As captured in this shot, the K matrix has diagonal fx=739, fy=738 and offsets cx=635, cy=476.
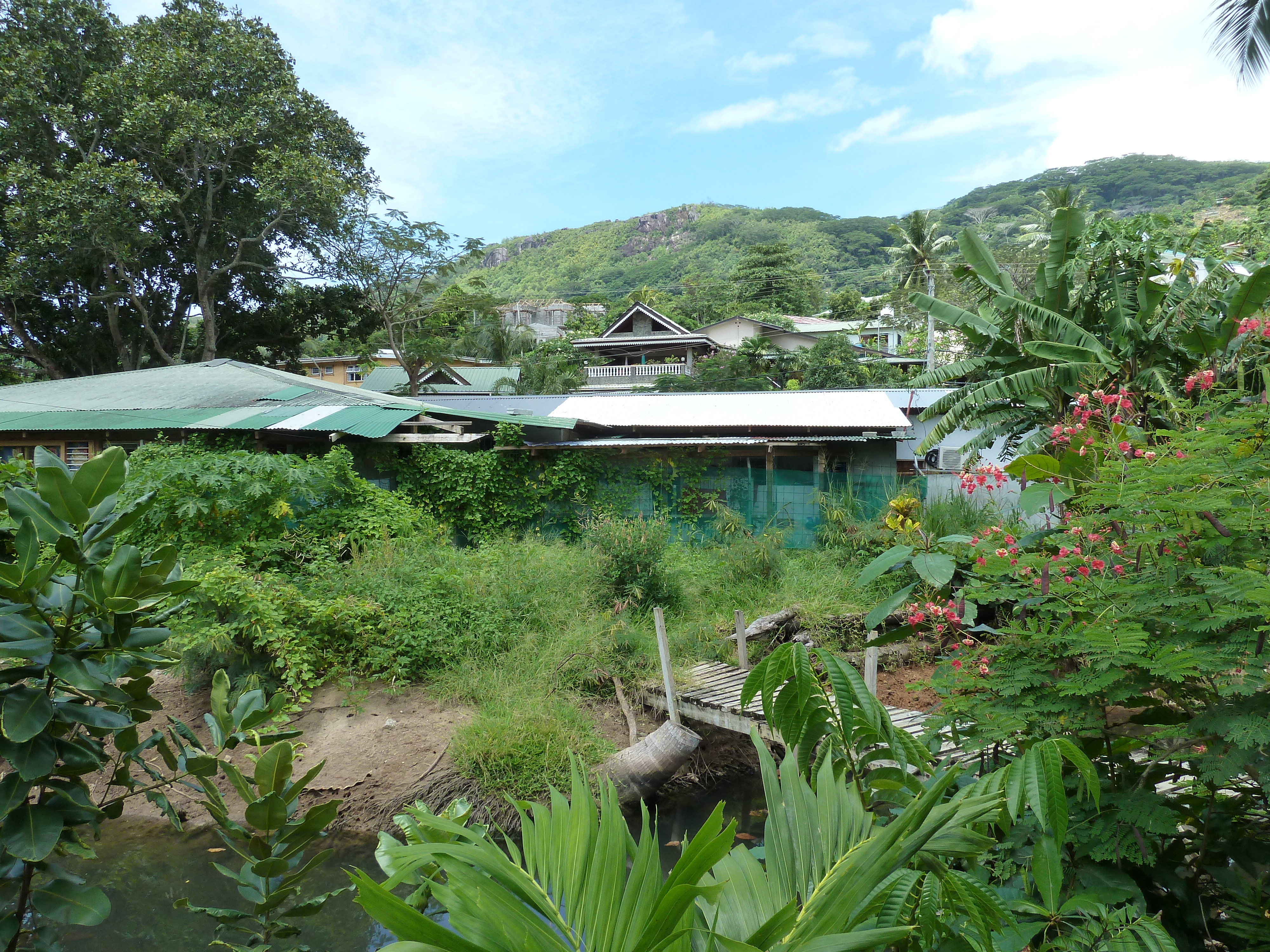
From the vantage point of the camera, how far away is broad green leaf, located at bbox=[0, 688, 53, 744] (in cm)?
127

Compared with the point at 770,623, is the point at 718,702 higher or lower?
lower

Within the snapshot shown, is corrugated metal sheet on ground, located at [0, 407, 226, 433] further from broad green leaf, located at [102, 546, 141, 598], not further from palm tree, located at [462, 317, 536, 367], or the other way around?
palm tree, located at [462, 317, 536, 367]

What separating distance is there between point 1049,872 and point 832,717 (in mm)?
519

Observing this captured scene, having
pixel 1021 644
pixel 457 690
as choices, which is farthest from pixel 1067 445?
pixel 457 690

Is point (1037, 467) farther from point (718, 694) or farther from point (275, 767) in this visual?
point (718, 694)

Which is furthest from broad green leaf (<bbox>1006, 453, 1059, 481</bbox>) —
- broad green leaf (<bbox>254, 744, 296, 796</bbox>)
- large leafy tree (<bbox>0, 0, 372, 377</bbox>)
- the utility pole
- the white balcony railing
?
the white balcony railing

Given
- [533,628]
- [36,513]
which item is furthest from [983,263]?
[36,513]

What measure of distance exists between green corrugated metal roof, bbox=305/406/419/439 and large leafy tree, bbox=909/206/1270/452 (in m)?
7.00

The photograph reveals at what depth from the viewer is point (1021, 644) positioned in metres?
2.15

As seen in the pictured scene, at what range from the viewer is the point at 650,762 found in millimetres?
6293

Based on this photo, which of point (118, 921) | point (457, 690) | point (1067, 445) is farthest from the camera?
point (457, 690)

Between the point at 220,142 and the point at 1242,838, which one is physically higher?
the point at 220,142

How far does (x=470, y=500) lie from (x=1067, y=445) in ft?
28.9

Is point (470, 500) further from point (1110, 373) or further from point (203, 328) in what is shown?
point (203, 328)
